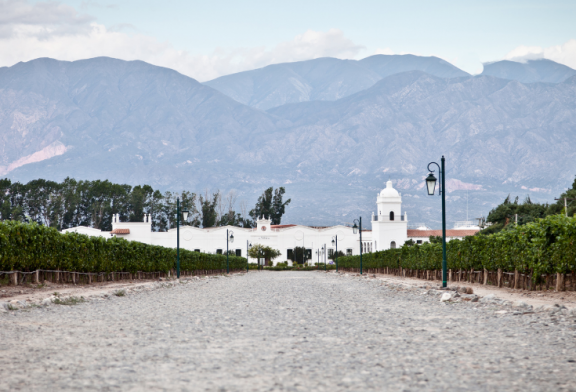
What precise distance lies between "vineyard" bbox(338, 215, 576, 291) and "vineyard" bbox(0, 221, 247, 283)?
52.9ft

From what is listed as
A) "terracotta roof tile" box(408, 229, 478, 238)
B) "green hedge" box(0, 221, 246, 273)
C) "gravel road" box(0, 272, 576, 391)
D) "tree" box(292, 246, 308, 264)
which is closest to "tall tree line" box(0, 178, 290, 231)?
"tree" box(292, 246, 308, 264)

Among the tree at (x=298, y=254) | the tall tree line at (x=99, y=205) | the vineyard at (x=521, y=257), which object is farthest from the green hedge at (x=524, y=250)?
the tall tree line at (x=99, y=205)

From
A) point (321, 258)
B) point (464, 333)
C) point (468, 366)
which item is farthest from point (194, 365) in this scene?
point (321, 258)

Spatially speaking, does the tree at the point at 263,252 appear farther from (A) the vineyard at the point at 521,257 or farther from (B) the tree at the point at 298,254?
(A) the vineyard at the point at 521,257

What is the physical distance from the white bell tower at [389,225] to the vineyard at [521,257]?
3129 inches

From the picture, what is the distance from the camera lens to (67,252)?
24531mm

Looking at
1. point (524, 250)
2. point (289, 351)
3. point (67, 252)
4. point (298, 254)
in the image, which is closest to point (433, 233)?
point (298, 254)

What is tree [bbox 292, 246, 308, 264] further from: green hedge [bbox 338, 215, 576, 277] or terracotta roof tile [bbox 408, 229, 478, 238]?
green hedge [bbox 338, 215, 576, 277]

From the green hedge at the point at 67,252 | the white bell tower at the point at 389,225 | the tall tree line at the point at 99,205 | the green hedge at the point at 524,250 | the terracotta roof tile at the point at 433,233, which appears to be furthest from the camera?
the tall tree line at the point at 99,205

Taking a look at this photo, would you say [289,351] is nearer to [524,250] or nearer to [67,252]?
[524,250]

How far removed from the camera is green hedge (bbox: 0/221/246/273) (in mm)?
19984

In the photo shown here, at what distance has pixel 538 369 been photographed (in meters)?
6.12

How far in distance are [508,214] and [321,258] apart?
180ft

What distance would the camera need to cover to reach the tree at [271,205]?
15175 cm
